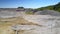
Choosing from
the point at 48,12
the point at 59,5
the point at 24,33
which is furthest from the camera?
the point at 59,5

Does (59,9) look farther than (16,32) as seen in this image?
Yes

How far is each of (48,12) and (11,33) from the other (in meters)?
21.4

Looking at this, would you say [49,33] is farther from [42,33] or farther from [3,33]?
[3,33]

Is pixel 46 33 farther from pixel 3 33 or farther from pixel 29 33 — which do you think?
pixel 3 33

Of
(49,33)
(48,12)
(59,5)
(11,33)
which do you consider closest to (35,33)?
(49,33)

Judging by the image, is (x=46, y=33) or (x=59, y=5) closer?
(x=46, y=33)

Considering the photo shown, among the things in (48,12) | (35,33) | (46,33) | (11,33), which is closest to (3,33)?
(11,33)

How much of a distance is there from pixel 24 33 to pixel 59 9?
23062 millimetres

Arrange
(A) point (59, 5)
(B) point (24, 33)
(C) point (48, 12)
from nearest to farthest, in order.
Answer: (B) point (24, 33)
(C) point (48, 12)
(A) point (59, 5)

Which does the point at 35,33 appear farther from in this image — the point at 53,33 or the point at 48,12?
the point at 48,12

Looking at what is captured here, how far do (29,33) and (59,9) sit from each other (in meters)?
23.0

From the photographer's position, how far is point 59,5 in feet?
110

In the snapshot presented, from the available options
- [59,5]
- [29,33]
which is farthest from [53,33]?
[59,5]

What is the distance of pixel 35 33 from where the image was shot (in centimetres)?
1038
